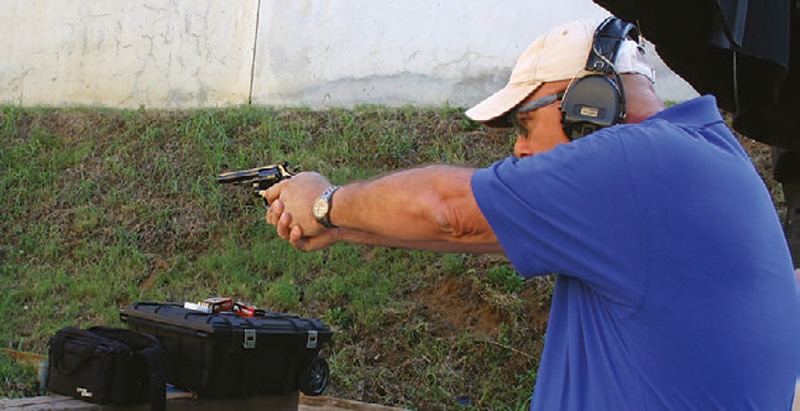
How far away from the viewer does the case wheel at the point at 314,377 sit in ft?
11.7

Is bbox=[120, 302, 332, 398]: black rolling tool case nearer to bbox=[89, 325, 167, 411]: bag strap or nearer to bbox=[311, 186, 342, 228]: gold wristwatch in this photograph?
bbox=[89, 325, 167, 411]: bag strap

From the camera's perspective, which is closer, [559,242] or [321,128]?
[559,242]

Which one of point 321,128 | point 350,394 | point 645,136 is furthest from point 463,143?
point 645,136

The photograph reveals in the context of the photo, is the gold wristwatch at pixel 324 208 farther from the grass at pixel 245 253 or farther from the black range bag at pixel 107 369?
the grass at pixel 245 253

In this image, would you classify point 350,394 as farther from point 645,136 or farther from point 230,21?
point 230,21

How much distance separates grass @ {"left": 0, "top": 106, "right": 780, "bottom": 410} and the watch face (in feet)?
9.62

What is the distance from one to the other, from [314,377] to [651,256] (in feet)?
7.61

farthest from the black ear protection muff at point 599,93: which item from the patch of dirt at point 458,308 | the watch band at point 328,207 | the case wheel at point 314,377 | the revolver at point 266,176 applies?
the patch of dirt at point 458,308

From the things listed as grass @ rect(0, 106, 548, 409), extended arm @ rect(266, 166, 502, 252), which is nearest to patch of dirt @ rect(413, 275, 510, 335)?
grass @ rect(0, 106, 548, 409)

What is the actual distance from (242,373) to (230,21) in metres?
5.46

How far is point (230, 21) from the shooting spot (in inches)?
316

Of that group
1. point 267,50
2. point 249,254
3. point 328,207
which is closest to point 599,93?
point 328,207

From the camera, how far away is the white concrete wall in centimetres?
714

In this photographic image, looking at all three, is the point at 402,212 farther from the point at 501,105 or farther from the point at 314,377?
the point at 314,377
